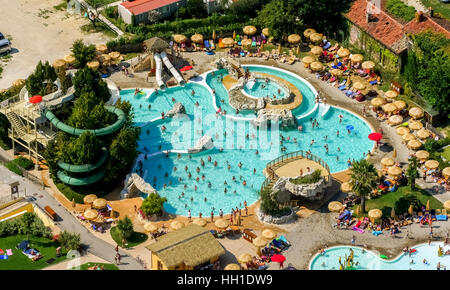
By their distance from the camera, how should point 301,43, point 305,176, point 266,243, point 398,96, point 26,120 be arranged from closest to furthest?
point 266,243 < point 305,176 < point 26,120 < point 398,96 < point 301,43

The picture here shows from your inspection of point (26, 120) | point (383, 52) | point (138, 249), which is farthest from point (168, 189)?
point (383, 52)

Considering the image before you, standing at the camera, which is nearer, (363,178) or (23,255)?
(23,255)

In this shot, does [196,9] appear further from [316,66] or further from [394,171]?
[394,171]

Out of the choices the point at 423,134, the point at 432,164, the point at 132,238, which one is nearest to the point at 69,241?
the point at 132,238

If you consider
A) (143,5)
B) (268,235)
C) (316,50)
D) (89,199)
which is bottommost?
(89,199)

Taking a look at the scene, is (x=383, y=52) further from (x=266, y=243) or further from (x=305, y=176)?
(x=266, y=243)

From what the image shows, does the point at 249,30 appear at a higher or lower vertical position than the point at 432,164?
higher
